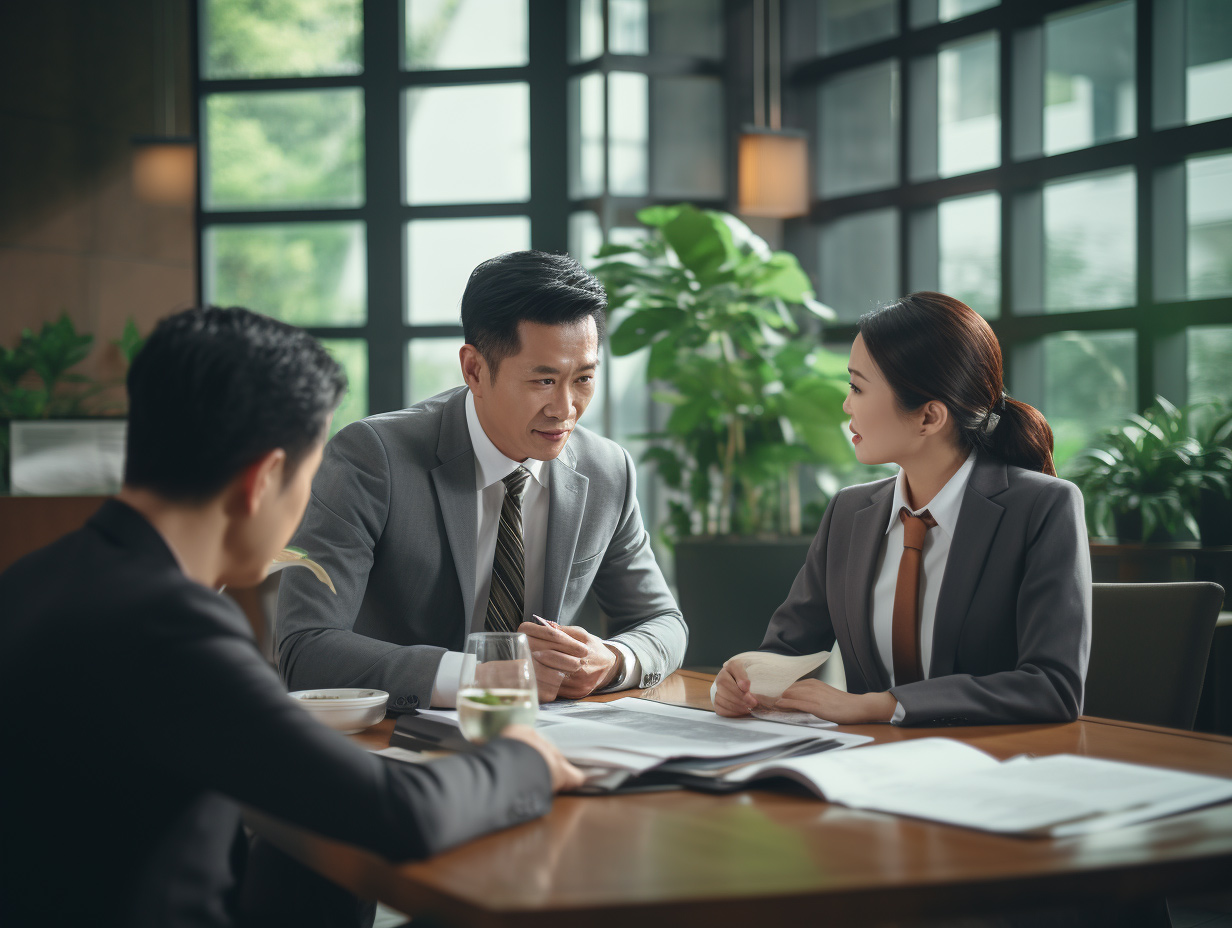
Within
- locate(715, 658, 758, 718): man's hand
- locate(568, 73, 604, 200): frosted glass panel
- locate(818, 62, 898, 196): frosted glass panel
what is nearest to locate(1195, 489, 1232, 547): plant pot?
locate(715, 658, 758, 718): man's hand

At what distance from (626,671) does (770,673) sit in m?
0.31

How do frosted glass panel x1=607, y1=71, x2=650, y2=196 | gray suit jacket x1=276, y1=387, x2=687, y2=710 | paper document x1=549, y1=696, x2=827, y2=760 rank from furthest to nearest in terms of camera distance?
1. frosted glass panel x1=607, y1=71, x2=650, y2=196
2. gray suit jacket x1=276, y1=387, x2=687, y2=710
3. paper document x1=549, y1=696, x2=827, y2=760

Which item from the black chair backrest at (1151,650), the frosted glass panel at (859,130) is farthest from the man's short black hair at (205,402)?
the frosted glass panel at (859,130)

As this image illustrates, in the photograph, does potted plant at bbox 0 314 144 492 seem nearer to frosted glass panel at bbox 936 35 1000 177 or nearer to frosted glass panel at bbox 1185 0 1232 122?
frosted glass panel at bbox 936 35 1000 177

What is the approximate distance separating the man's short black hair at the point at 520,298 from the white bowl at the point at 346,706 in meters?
0.74

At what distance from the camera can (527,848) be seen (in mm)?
947

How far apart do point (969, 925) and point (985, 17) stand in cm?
406

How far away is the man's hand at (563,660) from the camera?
161 centimetres

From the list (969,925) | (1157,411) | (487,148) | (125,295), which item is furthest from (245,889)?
(125,295)

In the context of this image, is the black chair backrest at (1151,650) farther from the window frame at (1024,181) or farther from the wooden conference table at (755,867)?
the window frame at (1024,181)

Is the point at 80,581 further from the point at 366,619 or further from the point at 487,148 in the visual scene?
the point at 487,148

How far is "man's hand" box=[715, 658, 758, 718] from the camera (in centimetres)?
151

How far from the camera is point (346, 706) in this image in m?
1.45

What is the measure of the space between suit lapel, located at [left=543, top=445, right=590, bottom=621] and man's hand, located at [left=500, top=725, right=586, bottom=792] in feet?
2.95
